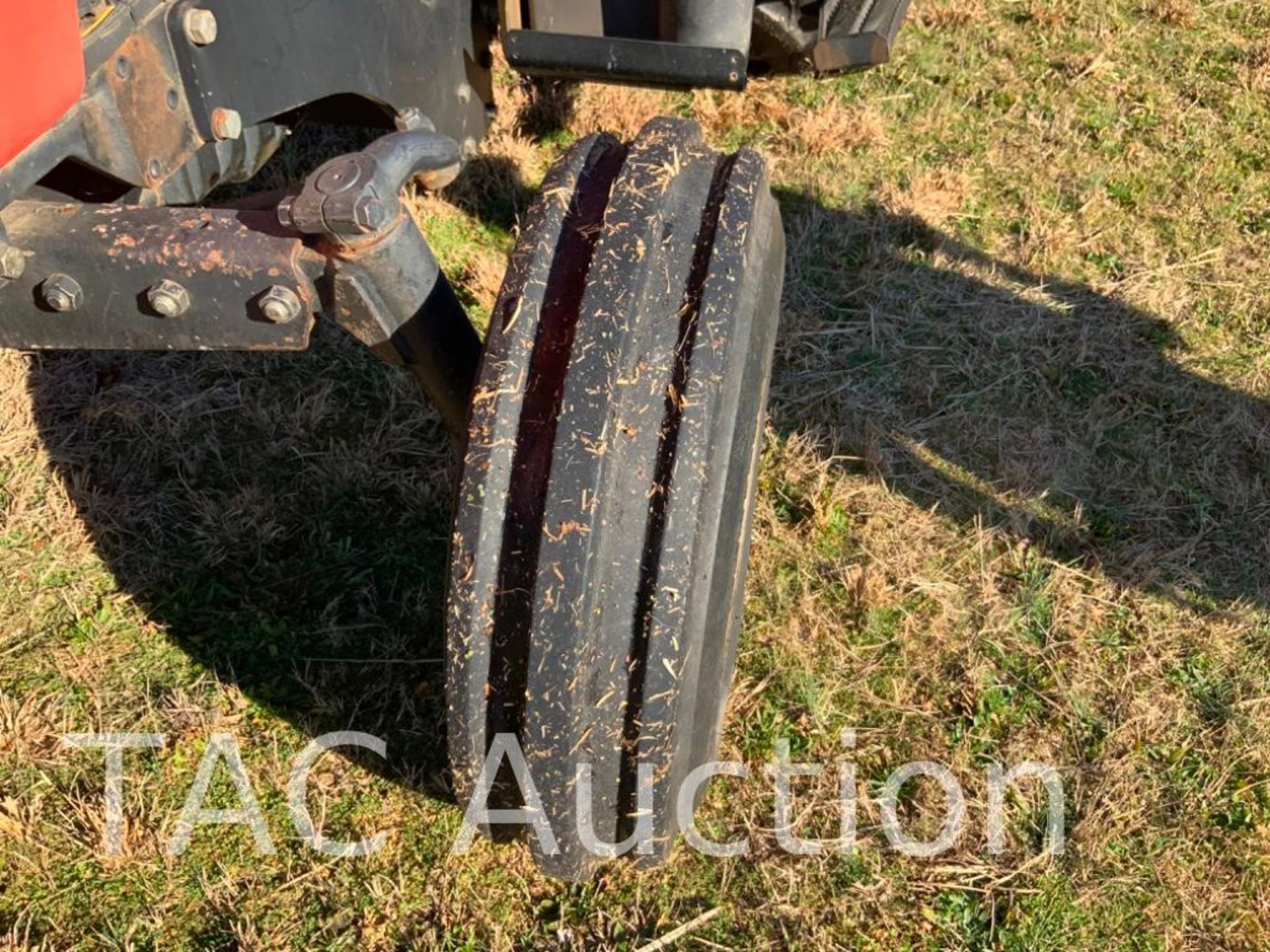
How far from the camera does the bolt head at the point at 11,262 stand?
5.30ft

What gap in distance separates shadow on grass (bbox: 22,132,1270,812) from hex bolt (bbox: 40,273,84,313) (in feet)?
3.98

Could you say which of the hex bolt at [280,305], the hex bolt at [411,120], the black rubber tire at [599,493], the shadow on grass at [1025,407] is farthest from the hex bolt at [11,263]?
the shadow on grass at [1025,407]

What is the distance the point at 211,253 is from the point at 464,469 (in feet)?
1.51

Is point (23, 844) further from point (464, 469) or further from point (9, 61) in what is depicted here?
point (9, 61)

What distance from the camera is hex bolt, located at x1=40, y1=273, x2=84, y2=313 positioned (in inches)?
64.3

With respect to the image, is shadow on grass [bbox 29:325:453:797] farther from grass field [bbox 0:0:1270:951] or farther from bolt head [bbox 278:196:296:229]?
bolt head [bbox 278:196:296:229]

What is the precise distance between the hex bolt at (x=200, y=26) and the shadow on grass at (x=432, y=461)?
4.49ft

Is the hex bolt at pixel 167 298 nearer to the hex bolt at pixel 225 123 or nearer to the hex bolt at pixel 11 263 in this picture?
the hex bolt at pixel 11 263

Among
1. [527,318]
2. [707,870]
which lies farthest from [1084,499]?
[527,318]

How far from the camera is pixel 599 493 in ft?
5.48

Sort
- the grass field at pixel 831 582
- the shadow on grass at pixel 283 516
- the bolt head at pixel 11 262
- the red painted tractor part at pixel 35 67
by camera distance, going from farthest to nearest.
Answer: the shadow on grass at pixel 283 516, the grass field at pixel 831 582, the bolt head at pixel 11 262, the red painted tractor part at pixel 35 67

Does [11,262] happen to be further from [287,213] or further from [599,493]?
[599,493]

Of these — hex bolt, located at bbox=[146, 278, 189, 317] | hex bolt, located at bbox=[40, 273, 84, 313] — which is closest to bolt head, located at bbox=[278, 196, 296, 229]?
hex bolt, located at bbox=[146, 278, 189, 317]

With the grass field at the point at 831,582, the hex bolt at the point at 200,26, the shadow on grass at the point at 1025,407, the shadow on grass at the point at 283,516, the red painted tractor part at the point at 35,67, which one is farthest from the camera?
the shadow on grass at the point at 1025,407
